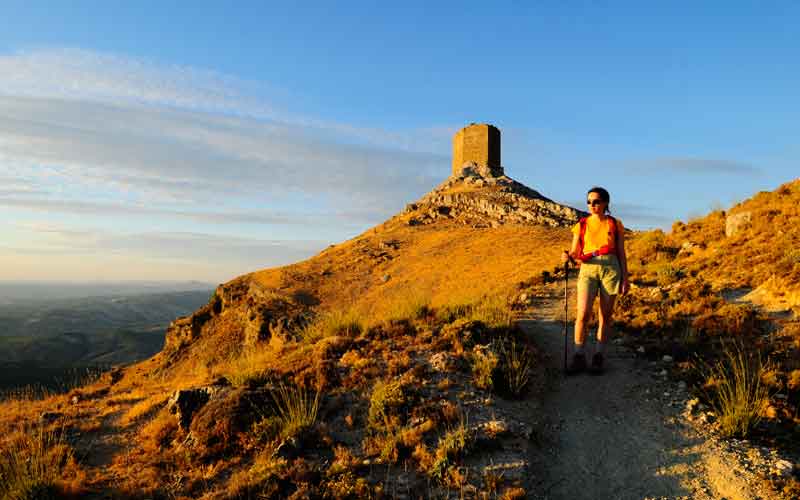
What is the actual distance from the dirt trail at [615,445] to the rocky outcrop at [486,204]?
29.1 metres

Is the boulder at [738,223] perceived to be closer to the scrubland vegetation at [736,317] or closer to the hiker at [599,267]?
the scrubland vegetation at [736,317]

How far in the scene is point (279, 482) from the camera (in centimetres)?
470

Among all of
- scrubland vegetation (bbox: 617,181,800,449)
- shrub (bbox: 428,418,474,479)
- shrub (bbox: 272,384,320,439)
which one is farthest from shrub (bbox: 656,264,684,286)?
shrub (bbox: 272,384,320,439)

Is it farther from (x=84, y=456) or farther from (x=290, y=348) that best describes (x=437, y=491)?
(x=290, y=348)

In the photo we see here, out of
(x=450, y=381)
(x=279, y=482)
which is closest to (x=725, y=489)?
(x=450, y=381)

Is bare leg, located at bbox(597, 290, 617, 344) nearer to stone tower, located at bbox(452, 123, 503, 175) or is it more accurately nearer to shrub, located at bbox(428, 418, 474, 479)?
shrub, located at bbox(428, 418, 474, 479)

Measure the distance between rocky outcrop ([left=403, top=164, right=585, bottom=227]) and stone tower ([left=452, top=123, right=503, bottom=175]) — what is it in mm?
574

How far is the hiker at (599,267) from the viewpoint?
6.53 meters

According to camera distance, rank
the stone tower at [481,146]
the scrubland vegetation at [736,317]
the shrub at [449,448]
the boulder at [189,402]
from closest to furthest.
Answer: the shrub at [449,448]
the scrubland vegetation at [736,317]
the boulder at [189,402]
the stone tower at [481,146]

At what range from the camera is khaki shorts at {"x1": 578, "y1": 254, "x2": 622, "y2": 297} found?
6527 millimetres

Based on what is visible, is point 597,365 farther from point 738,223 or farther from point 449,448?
point 738,223

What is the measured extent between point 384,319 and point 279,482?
5194 millimetres

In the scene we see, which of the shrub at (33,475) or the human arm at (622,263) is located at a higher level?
the human arm at (622,263)

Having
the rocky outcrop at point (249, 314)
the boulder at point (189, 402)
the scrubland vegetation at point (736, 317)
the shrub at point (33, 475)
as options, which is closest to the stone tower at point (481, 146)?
the rocky outcrop at point (249, 314)
